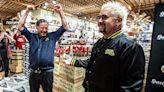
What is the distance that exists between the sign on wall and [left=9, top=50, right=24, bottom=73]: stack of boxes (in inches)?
216

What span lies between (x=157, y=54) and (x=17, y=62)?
5605mm

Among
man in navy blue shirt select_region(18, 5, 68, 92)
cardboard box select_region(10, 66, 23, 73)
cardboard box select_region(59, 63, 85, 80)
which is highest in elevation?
man in navy blue shirt select_region(18, 5, 68, 92)

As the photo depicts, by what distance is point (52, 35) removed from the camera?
2955mm

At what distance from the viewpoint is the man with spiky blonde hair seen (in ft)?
4.99

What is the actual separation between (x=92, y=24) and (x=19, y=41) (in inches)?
461

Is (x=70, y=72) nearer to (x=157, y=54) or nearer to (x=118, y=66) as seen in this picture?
(x=157, y=54)

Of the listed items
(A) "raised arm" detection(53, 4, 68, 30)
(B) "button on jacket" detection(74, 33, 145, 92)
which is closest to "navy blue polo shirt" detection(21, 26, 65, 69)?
(A) "raised arm" detection(53, 4, 68, 30)

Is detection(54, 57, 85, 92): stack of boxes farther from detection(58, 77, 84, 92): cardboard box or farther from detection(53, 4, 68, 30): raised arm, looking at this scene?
detection(53, 4, 68, 30): raised arm

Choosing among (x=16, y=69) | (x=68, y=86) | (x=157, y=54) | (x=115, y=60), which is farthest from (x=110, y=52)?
(x=16, y=69)

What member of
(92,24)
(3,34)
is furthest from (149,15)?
(3,34)

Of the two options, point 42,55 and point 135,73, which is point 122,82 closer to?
point 135,73

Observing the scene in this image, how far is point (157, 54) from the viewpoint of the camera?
207 centimetres

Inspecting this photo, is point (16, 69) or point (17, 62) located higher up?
point (17, 62)

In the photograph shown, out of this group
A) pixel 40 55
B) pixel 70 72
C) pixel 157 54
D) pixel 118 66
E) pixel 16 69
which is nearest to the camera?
pixel 118 66
